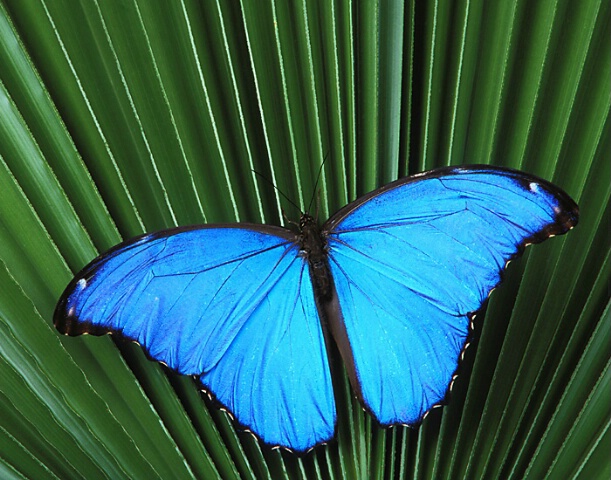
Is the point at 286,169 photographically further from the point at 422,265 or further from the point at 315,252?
the point at 422,265

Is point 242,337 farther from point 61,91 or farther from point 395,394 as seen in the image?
point 61,91

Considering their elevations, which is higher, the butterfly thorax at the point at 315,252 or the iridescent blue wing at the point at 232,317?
the butterfly thorax at the point at 315,252

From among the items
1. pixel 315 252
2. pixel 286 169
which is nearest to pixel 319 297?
pixel 315 252

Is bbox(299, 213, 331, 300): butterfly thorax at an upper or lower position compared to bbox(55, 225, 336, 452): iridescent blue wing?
upper

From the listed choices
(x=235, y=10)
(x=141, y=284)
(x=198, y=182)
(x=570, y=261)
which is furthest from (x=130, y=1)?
(x=570, y=261)
